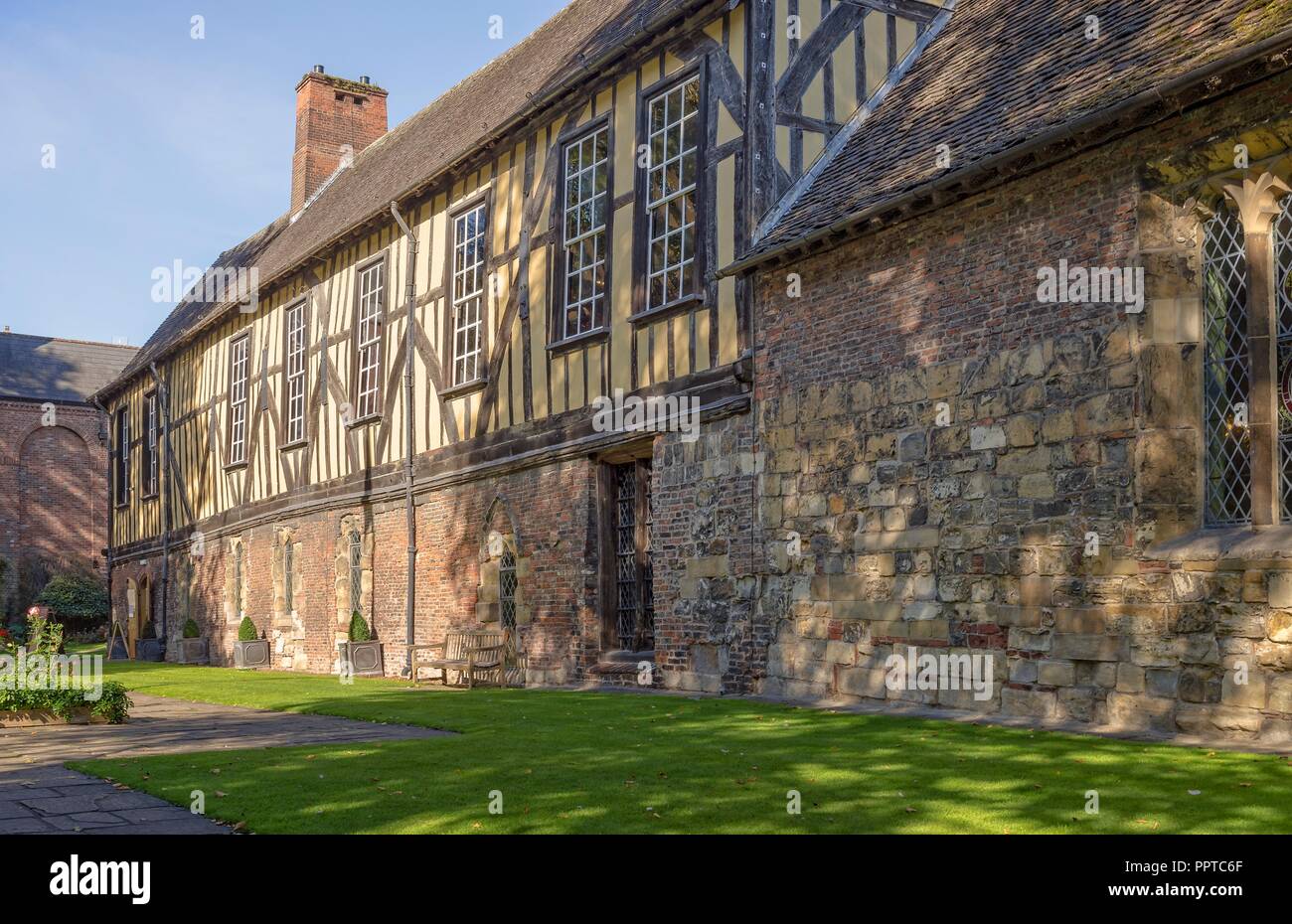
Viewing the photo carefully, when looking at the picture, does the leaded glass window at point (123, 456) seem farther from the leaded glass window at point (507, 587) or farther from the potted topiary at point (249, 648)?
the leaded glass window at point (507, 587)

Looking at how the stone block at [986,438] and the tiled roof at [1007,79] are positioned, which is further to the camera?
the stone block at [986,438]

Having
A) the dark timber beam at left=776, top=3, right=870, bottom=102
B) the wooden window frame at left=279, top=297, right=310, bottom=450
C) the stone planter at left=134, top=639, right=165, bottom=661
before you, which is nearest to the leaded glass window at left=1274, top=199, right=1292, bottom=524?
the dark timber beam at left=776, top=3, right=870, bottom=102

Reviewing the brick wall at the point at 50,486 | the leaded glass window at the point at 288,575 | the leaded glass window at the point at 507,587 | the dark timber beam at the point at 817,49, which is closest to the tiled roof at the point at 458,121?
the dark timber beam at the point at 817,49

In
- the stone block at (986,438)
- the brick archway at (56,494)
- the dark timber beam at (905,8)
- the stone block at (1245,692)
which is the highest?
the dark timber beam at (905,8)

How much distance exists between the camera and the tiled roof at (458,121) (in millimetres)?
15875

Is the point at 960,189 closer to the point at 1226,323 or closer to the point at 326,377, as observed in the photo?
the point at 1226,323

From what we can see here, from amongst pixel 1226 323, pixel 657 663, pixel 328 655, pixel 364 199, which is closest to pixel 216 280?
pixel 364 199

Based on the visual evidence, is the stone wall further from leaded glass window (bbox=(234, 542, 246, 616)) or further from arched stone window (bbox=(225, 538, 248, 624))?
leaded glass window (bbox=(234, 542, 246, 616))

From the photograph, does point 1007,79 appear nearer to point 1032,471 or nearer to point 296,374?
point 1032,471

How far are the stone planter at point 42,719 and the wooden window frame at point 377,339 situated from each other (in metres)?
9.41

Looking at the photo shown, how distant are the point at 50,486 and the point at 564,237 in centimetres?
3415

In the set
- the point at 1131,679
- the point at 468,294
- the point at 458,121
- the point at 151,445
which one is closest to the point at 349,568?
the point at 468,294

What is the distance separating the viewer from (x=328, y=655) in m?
22.2

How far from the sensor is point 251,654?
2492cm
